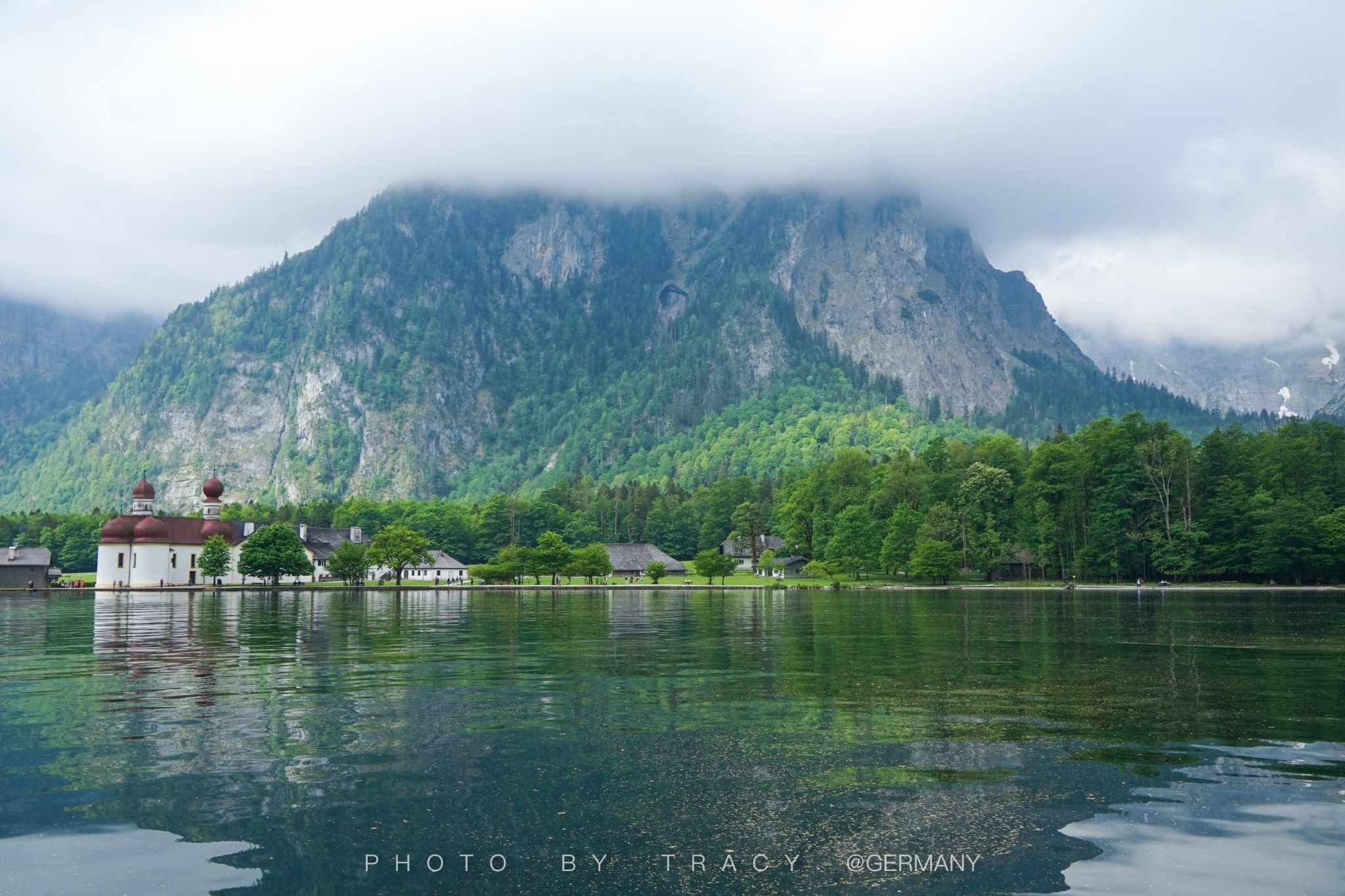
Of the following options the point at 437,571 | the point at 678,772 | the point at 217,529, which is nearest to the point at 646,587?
the point at 437,571

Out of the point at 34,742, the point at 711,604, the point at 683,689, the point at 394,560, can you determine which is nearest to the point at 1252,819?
the point at 683,689

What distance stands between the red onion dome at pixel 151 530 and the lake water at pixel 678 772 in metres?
125

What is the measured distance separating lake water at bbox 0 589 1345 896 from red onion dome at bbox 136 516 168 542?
125m

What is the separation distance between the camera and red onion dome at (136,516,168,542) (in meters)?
148

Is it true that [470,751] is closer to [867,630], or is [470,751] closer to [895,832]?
[895,832]

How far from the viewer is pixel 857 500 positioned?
16000cm

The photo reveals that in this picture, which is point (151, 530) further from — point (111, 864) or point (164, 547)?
point (111, 864)

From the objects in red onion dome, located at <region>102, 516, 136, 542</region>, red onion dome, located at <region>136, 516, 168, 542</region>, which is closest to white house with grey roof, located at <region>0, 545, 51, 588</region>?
red onion dome, located at <region>102, 516, 136, 542</region>

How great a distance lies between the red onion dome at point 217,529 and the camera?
15700 centimetres

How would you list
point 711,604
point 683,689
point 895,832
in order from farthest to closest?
point 711,604 → point 683,689 → point 895,832

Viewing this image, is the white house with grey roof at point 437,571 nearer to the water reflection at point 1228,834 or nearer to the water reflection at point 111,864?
the water reflection at point 111,864

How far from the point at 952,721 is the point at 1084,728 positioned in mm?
2804

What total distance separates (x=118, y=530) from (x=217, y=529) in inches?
596

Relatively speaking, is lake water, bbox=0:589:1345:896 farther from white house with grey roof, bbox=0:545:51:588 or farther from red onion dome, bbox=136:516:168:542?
white house with grey roof, bbox=0:545:51:588
